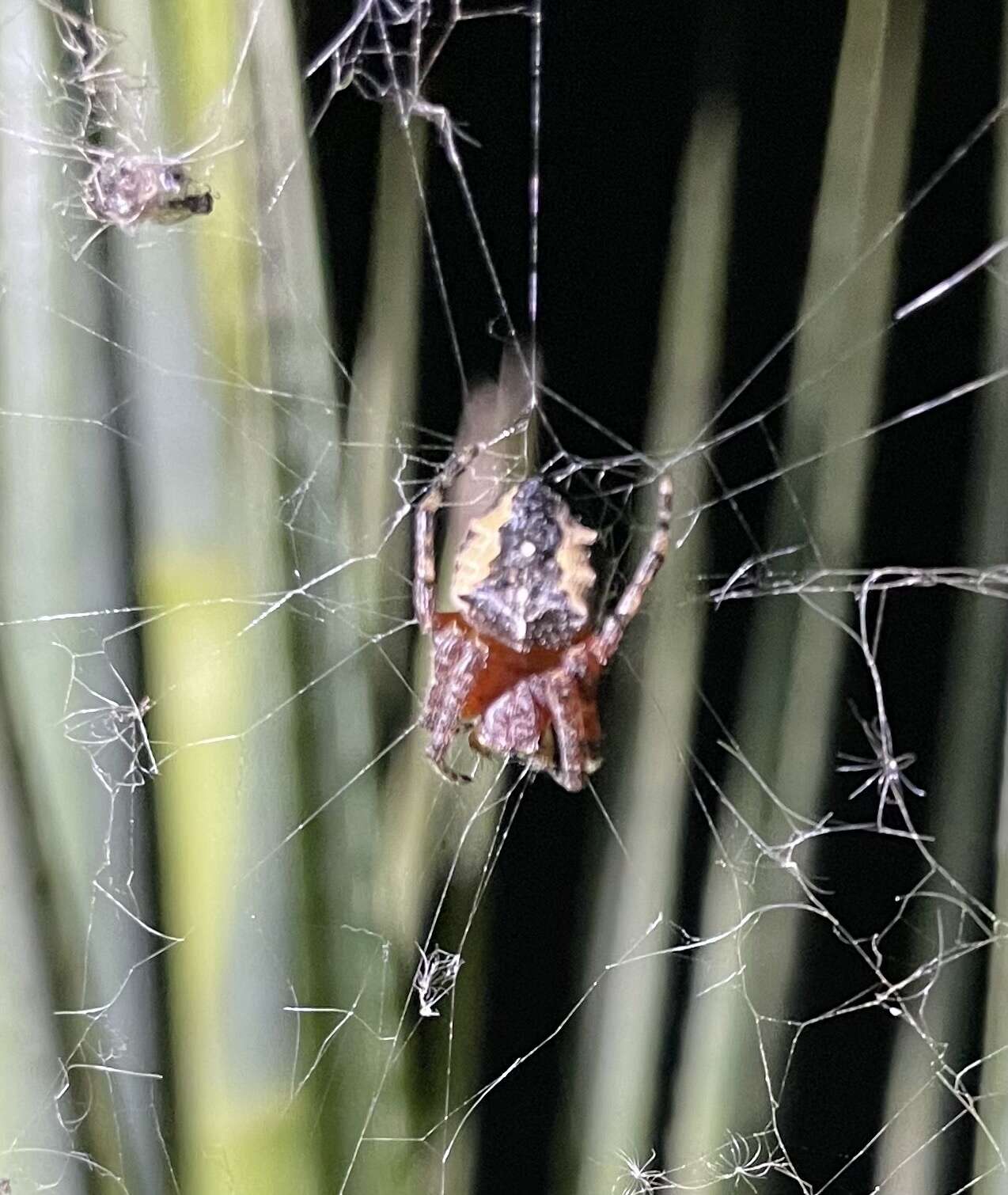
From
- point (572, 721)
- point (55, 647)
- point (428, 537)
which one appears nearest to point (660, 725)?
point (572, 721)

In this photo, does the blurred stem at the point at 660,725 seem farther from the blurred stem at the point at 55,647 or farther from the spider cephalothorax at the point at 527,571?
the blurred stem at the point at 55,647

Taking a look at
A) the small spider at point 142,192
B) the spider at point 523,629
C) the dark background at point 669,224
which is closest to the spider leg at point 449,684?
the spider at point 523,629

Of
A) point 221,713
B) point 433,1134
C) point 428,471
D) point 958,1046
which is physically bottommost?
point 433,1134

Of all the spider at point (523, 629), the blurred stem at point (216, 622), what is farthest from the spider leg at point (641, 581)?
the blurred stem at point (216, 622)

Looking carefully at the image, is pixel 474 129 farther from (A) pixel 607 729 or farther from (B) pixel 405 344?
(A) pixel 607 729

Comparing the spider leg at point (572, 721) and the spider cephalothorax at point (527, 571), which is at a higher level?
Result: the spider cephalothorax at point (527, 571)

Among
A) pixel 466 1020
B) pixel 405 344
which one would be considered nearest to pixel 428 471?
pixel 405 344
